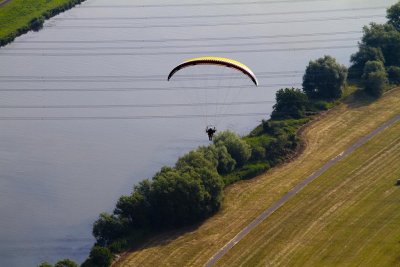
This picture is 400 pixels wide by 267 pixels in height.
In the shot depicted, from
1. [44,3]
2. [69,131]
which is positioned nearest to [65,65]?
[69,131]

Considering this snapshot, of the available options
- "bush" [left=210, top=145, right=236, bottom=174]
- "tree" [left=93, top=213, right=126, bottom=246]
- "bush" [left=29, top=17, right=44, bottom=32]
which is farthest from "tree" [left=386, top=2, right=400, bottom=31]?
"tree" [left=93, top=213, right=126, bottom=246]

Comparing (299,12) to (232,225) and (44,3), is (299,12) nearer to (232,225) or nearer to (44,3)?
(44,3)

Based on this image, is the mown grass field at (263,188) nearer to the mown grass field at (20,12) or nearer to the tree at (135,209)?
the tree at (135,209)

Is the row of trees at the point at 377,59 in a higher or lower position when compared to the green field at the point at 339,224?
higher

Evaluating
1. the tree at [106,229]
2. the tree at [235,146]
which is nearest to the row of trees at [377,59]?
the tree at [235,146]

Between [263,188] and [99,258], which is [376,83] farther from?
[99,258]

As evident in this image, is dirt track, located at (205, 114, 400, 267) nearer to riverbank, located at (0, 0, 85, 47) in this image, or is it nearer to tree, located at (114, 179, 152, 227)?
tree, located at (114, 179, 152, 227)

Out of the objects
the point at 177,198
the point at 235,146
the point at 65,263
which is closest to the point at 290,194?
the point at 235,146
